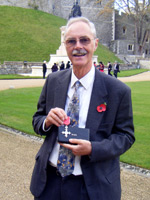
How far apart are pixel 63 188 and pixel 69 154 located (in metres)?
0.24

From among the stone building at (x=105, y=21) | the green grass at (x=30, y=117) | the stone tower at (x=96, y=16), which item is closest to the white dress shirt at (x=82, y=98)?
the green grass at (x=30, y=117)

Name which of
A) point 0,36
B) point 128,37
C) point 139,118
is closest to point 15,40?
point 0,36

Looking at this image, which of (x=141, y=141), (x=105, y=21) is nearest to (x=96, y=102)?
(x=141, y=141)

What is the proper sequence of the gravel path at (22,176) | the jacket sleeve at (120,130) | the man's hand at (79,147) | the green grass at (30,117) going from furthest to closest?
the green grass at (30,117), the gravel path at (22,176), the jacket sleeve at (120,130), the man's hand at (79,147)

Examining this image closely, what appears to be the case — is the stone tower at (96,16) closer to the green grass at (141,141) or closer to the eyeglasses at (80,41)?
the green grass at (141,141)

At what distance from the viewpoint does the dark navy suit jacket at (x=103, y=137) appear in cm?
180

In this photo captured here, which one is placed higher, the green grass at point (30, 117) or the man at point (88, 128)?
the man at point (88, 128)

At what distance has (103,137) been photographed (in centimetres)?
190

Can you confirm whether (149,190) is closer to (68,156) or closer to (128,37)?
(68,156)

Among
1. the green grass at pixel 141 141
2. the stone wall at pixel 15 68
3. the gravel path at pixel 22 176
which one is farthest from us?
the stone wall at pixel 15 68

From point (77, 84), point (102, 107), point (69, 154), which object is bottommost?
point (69, 154)

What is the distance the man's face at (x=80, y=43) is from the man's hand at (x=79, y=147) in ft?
1.83

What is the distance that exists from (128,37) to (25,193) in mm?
53300

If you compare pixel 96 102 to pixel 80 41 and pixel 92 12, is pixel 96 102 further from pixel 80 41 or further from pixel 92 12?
pixel 92 12
